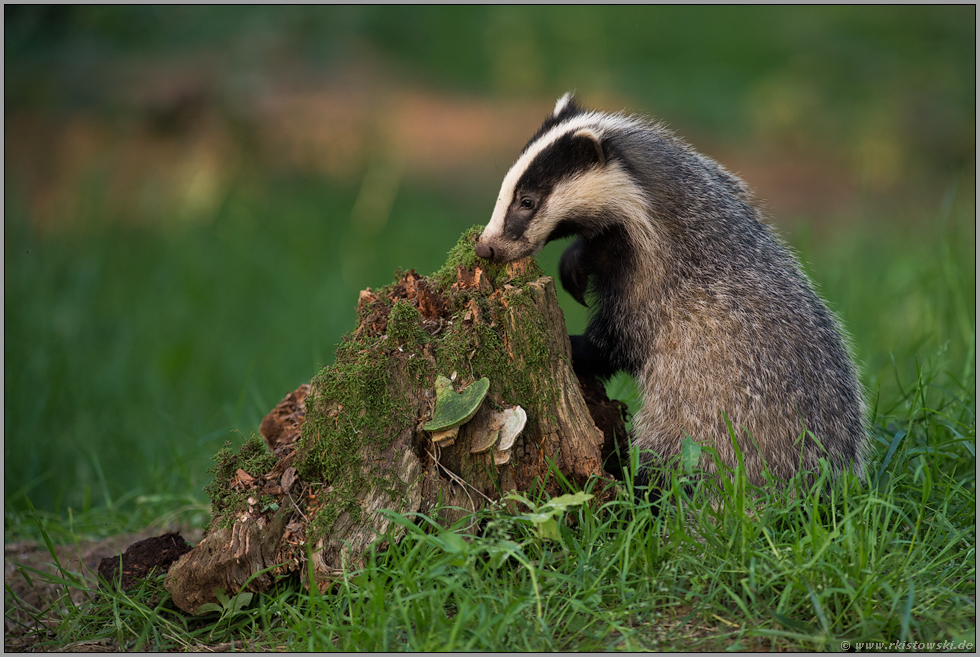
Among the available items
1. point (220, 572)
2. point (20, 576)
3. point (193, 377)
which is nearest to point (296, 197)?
point (193, 377)

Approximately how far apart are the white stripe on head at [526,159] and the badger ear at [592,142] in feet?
0.26

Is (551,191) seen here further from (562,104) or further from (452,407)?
(452,407)

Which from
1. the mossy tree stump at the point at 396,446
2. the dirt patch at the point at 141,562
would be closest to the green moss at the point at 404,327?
the mossy tree stump at the point at 396,446

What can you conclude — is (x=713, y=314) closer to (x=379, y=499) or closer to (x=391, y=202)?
(x=379, y=499)

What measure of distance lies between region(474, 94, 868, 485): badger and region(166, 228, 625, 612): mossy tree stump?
0.43 metres

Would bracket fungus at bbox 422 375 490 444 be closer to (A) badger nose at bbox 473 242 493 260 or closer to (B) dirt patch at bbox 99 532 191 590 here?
(A) badger nose at bbox 473 242 493 260

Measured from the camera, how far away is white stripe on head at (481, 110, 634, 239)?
4.08 m

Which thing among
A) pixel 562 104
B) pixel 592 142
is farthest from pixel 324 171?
pixel 592 142

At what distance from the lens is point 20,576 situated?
4.45 metres

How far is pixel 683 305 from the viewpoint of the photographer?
13.8ft

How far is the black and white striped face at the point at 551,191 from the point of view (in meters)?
4.08

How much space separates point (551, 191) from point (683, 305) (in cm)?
87

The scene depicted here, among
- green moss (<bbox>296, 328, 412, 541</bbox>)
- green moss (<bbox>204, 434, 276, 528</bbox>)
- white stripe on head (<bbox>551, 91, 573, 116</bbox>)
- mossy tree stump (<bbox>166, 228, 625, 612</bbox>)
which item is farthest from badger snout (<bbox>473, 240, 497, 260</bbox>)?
green moss (<bbox>204, 434, 276, 528</bbox>)

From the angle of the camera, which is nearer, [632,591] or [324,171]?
[632,591]
